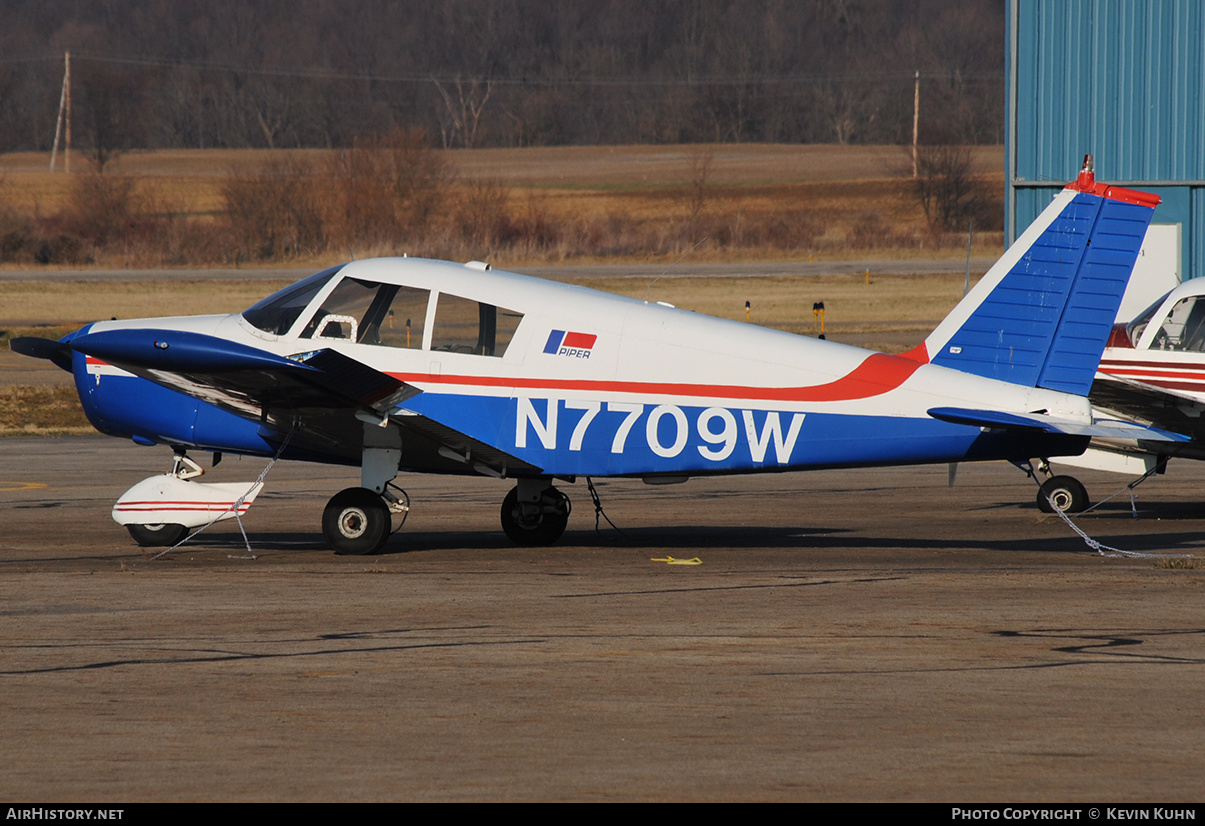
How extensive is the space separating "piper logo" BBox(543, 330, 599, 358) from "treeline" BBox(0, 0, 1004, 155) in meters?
107

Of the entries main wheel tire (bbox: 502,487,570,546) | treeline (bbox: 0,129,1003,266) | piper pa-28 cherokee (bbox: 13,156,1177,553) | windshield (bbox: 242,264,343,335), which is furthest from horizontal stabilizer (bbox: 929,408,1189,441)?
treeline (bbox: 0,129,1003,266)

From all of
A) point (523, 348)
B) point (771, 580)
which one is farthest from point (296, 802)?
point (523, 348)

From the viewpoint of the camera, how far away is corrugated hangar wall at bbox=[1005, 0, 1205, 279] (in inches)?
1049

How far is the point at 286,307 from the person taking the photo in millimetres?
12062

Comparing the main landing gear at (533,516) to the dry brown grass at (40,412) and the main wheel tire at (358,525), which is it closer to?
the main wheel tire at (358,525)

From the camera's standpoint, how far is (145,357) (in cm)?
1072

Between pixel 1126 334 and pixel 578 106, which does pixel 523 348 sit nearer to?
pixel 1126 334

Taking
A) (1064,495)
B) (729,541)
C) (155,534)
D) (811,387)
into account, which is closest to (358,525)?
(155,534)

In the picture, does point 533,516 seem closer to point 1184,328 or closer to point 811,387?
point 811,387

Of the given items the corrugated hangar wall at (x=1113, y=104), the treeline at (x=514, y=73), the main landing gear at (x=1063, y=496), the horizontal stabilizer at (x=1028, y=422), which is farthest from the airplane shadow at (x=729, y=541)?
the treeline at (x=514, y=73)

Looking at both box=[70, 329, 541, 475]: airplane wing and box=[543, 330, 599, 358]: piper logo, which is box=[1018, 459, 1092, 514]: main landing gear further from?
box=[70, 329, 541, 475]: airplane wing

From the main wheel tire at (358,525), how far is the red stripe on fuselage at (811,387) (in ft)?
6.13

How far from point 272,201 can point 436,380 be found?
198 ft

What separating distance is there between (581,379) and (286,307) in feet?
8.69
